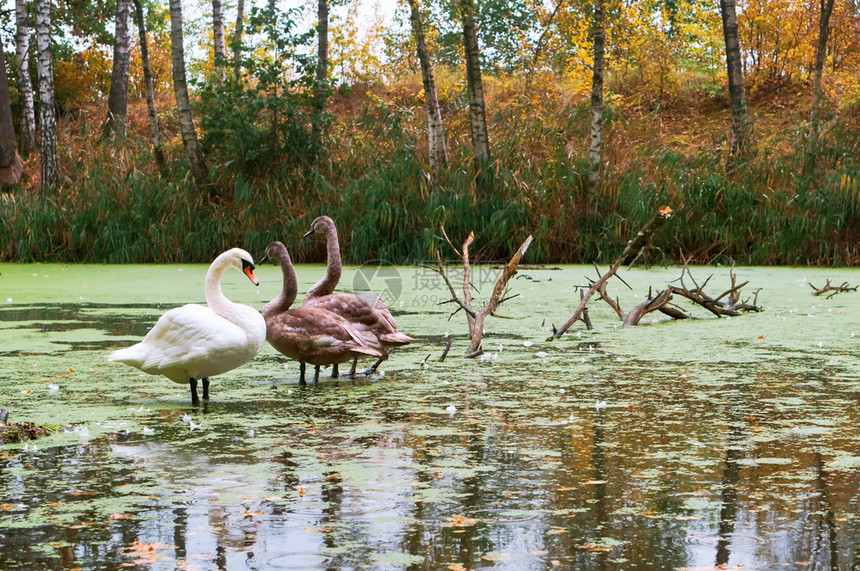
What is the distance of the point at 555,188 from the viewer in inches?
550

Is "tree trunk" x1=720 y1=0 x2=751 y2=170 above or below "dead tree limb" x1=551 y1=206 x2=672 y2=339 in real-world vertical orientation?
above

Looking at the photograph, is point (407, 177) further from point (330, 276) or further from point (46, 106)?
point (330, 276)

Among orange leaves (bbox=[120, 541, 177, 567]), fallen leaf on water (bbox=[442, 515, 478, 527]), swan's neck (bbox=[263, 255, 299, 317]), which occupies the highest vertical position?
swan's neck (bbox=[263, 255, 299, 317])

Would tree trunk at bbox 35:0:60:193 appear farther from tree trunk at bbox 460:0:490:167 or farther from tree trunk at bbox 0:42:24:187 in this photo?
tree trunk at bbox 460:0:490:167

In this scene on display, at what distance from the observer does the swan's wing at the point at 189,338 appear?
15.2 feet

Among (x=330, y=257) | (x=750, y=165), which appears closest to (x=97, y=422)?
(x=330, y=257)

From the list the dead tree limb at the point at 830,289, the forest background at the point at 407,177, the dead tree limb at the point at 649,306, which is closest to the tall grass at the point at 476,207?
the forest background at the point at 407,177

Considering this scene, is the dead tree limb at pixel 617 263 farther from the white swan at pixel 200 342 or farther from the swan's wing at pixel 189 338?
the swan's wing at pixel 189 338

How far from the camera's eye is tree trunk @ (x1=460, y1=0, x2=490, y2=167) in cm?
1448

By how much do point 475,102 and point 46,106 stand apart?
661cm

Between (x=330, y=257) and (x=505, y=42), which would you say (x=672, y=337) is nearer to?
(x=330, y=257)

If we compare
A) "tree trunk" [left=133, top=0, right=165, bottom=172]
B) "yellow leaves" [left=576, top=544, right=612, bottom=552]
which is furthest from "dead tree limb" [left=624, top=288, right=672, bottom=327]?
"tree trunk" [left=133, top=0, right=165, bottom=172]

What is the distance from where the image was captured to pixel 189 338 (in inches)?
185

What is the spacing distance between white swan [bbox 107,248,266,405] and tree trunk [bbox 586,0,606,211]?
9530 mm
